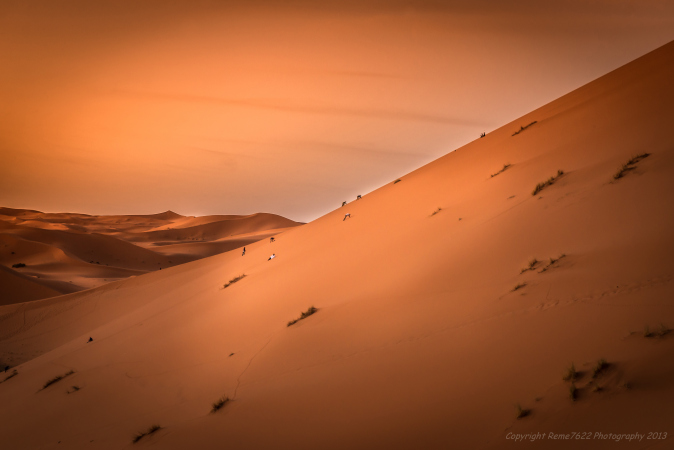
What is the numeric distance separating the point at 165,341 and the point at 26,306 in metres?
17.0

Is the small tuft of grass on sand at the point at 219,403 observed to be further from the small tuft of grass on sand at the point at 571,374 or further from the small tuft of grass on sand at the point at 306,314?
the small tuft of grass on sand at the point at 571,374

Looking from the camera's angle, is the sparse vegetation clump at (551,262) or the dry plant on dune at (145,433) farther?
the dry plant on dune at (145,433)

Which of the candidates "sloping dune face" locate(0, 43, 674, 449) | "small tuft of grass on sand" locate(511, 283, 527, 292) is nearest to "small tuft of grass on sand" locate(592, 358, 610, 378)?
"sloping dune face" locate(0, 43, 674, 449)

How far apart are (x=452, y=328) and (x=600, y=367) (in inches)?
65.8

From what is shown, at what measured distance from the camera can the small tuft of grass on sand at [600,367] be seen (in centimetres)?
300

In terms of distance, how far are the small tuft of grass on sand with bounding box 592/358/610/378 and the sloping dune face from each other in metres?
0.01

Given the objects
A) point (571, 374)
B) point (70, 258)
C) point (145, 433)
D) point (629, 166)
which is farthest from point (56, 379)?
point (70, 258)

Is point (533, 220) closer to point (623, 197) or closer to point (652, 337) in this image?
point (623, 197)

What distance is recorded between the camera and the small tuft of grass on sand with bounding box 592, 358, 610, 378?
3.00m

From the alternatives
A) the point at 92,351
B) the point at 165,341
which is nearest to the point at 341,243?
the point at 165,341

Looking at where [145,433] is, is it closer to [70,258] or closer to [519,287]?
[519,287]

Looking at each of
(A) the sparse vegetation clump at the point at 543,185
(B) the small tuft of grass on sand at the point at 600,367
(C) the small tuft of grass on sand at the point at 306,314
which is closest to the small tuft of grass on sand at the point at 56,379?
(C) the small tuft of grass on sand at the point at 306,314

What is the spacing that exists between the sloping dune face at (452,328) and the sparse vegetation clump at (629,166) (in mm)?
23

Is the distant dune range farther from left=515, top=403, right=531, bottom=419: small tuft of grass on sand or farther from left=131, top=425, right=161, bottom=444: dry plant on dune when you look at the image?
left=515, top=403, right=531, bottom=419: small tuft of grass on sand
